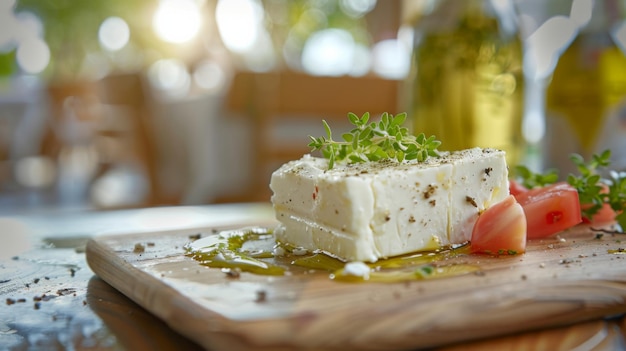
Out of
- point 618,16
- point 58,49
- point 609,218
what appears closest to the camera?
point 609,218

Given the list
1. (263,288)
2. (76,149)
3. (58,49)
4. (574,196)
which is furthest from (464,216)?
(58,49)

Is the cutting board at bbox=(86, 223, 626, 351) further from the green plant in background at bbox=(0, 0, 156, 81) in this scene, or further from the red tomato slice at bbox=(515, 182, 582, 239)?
the green plant in background at bbox=(0, 0, 156, 81)

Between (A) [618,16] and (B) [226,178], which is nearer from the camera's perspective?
(A) [618,16]

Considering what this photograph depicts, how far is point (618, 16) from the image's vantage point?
1770mm

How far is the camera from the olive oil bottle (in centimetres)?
178

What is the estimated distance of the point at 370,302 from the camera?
0.72m

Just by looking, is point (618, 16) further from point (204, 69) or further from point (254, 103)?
point (204, 69)

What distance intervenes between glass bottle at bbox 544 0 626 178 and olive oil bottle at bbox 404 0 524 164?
0.12 metres

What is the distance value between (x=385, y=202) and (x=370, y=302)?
293 millimetres

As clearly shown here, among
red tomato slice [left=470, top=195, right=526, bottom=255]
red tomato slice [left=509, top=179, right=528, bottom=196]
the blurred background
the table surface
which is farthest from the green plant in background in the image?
red tomato slice [left=470, top=195, right=526, bottom=255]

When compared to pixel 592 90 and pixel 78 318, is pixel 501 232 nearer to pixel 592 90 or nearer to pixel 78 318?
pixel 78 318

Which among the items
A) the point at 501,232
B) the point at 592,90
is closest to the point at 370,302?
the point at 501,232

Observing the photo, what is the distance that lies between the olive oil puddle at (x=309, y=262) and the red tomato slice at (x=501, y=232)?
32mm

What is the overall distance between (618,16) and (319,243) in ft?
4.04
